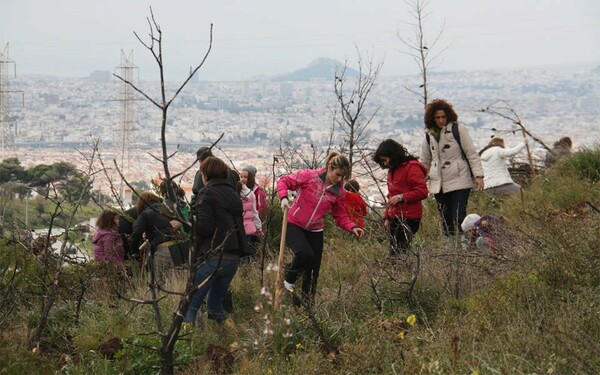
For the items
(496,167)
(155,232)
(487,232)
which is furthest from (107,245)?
(496,167)

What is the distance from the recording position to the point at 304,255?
9117mm

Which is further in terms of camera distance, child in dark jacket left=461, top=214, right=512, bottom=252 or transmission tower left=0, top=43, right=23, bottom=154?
transmission tower left=0, top=43, right=23, bottom=154

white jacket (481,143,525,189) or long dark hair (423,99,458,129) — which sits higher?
long dark hair (423,99,458,129)

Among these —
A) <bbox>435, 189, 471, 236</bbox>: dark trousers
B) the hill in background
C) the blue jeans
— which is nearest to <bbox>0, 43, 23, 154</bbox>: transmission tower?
the hill in background

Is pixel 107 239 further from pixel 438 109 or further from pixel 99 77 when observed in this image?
pixel 99 77

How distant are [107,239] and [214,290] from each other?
9.98ft

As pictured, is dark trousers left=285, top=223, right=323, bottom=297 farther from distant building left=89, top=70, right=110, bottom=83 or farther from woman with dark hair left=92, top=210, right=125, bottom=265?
distant building left=89, top=70, right=110, bottom=83

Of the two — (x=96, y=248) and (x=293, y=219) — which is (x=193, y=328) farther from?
(x=96, y=248)

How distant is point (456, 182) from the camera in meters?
10.8

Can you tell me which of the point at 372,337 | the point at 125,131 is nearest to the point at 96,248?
the point at 372,337

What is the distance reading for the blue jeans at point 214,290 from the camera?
830cm

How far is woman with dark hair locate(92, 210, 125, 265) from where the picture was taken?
10969mm

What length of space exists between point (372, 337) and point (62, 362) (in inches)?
108

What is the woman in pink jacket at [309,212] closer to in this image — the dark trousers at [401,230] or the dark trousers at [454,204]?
the dark trousers at [401,230]
